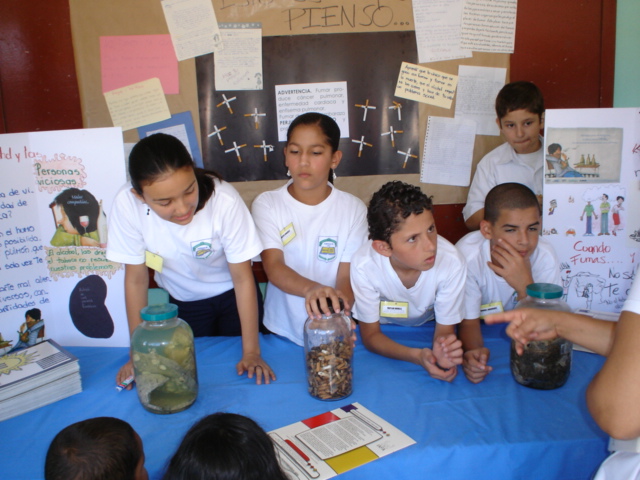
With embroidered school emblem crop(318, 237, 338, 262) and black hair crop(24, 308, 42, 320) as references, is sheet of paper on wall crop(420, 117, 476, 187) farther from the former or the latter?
black hair crop(24, 308, 42, 320)

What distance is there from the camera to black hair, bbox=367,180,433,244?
168cm

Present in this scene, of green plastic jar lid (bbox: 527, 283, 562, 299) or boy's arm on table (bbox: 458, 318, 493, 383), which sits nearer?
green plastic jar lid (bbox: 527, 283, 562, 299)

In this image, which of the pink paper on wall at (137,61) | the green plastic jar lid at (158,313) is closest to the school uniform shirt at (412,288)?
the green plastic jar lid at (158,313)

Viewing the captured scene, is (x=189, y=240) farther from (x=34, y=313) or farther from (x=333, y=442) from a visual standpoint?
(x=333, y=442)

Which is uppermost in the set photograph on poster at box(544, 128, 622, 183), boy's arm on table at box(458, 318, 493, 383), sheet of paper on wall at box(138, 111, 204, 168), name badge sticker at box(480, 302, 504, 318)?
sheet of paper on wall at box(138, 111, 204, 168)

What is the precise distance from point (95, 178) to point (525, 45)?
2.50 metres

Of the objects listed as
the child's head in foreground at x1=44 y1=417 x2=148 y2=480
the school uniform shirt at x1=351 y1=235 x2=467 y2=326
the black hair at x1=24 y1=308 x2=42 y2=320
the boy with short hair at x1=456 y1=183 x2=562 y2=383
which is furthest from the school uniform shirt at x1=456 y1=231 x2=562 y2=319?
the black hair at x1=24 y1=308 x2=42 y2=320

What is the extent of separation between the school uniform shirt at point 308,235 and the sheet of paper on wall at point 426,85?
112cm

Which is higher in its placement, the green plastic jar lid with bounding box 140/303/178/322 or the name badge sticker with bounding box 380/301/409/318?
the green plastic jar lid with bounding box 140/303/178/322

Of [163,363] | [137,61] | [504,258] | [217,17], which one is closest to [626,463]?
[504,258]

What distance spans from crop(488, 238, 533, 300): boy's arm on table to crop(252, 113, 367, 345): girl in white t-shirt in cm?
54

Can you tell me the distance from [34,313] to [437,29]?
8.20ft

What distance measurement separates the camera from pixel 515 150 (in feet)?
8.22

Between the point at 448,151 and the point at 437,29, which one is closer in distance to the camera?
the point at 437,29
